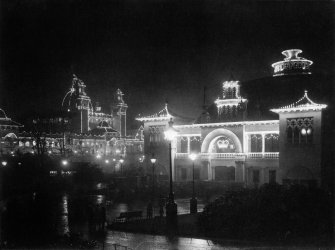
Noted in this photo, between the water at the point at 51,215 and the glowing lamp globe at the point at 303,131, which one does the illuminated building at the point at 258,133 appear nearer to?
the glowing lamp globe at the point at 303,131

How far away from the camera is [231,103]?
52000mm

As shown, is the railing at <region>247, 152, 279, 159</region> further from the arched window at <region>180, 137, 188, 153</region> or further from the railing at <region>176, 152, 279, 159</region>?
the arched window at <region>180, 137, 188, 153</region>

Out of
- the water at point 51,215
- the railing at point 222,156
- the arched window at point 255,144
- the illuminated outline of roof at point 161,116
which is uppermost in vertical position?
the illuminated outline of roof at point 161,116

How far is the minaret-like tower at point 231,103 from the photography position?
51.4 m

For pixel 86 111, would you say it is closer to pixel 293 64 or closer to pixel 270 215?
pixel 293 64

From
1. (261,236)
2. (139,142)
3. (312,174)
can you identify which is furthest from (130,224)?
(139,142)

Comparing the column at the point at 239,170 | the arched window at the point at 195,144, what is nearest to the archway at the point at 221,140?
the column at the point at 239,170

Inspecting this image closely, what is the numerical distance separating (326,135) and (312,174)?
12.6 feet

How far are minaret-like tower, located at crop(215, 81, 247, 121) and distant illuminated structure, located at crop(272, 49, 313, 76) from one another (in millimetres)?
7499

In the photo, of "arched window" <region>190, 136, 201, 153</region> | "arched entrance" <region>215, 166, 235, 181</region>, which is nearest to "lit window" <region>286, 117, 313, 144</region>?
"arched window" <region>190, 136, 201, 153</region>

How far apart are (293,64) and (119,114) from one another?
9927 centimetres

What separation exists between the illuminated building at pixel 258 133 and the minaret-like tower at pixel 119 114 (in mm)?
91896

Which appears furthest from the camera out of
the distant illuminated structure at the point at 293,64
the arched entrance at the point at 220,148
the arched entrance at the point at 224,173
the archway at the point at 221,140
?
the arched entrance at the point at 224,173

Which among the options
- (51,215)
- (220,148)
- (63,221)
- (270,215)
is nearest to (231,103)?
(220,148)
